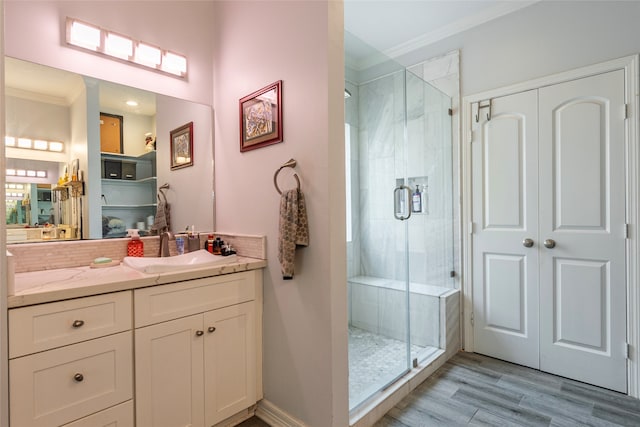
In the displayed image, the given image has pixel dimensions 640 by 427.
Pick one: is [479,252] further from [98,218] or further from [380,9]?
[98,218]

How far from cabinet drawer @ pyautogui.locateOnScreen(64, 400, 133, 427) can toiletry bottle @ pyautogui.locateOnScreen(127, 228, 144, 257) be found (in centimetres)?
79

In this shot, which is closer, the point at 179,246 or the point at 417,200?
the point at 179,246

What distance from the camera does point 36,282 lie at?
1260mm

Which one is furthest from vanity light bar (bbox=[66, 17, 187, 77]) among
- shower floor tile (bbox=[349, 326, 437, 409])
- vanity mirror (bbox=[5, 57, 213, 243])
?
shower floor tile (bbox=[349, 326, 437, 409])

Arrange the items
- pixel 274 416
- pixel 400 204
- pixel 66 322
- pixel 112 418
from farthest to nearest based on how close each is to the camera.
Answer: pixel 400 204, pixel 274 416, pixel 112 418, pixel 66 322

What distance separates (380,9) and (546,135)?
1.57 meters

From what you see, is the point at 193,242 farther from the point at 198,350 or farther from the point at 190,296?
the point at 198,350

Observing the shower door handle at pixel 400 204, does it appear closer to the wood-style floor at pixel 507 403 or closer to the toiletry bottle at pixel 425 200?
the toiletry bottle at pixel 425 200

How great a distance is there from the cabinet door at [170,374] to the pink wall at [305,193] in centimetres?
40

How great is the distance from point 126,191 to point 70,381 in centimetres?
101

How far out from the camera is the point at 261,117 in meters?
1.78

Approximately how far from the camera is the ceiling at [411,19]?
7.84 ft

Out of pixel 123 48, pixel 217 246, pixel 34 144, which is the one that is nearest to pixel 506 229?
pixel 217 246

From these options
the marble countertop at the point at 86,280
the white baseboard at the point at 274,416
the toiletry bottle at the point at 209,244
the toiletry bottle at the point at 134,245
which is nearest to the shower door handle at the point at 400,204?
the marble countertop at the point at 86,280
